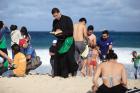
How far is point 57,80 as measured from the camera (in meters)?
10.7

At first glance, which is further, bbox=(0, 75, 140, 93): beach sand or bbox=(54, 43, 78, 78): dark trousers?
bbox=(54, 43, 78, 78): dark trousers

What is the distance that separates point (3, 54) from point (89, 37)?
2676 millimetres

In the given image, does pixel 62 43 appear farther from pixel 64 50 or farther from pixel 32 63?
pixel 32 63

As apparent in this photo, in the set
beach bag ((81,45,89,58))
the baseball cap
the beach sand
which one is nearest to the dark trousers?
the beach sand

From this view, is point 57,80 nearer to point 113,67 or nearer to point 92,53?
point 92,53

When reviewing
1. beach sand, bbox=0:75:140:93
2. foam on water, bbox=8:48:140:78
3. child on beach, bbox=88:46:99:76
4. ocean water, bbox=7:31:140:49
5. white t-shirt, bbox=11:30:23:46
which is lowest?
ocean water, bbox=7:31:140:49

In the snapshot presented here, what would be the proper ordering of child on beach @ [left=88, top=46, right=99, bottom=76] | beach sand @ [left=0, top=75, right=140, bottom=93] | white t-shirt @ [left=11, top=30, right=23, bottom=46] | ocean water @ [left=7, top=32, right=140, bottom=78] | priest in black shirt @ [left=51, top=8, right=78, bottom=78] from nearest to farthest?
1. beach sand @ [left=0, top=75, right=140, bottom=93]
2. priest in black shirt @ [left=51, top=8, right=78, bottom=78]
3. child on beach @ [left=88, top=46, right=99, bottom=76]
4. white t-shirt @ [left=11, top=30, right=23, bottom=46]
5. ocean water @ [left=7, top=32, right=140, bottom=78]

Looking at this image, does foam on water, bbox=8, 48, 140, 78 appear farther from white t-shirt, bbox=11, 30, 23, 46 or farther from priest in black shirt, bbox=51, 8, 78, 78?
priest in black shirt, bbox=51, 8, 78, 78

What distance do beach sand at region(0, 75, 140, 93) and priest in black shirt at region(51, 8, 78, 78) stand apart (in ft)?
0.90

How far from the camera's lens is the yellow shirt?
10969 millimetres

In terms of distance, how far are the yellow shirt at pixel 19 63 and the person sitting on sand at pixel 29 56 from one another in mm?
780

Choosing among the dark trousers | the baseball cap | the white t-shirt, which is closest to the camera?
the dark trousers

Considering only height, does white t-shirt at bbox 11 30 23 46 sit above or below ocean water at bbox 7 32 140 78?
above

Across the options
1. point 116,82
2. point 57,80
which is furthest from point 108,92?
point 57,80
